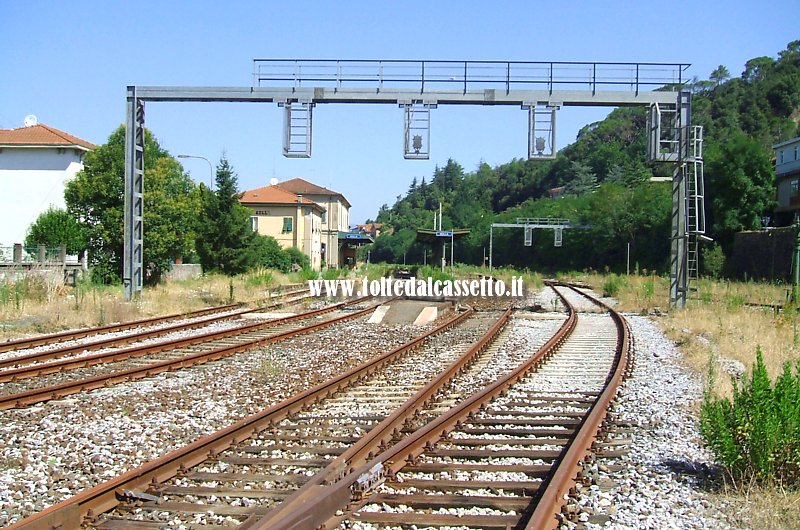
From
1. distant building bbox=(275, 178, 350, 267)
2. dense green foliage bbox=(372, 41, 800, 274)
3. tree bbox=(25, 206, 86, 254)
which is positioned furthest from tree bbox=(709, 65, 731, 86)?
tree bbox=(25, 206, 86, 254)

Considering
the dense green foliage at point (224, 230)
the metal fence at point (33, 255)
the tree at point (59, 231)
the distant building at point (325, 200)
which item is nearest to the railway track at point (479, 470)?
the metal fence at point (33, 255)

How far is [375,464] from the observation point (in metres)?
5.31

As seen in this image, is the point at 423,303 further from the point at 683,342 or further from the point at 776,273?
the point at 776,273

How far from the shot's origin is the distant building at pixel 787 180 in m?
56.9

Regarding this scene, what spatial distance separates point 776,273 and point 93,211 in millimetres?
35109

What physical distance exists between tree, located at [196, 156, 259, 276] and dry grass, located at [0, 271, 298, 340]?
9.19 meters

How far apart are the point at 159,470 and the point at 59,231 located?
26.6 metres

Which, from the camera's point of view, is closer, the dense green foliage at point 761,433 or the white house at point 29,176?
the dense green foliage at point 761,433

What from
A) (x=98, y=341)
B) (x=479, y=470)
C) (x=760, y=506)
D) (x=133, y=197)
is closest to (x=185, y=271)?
(x=133, y=197)

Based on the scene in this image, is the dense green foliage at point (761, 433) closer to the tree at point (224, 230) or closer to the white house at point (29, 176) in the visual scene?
the tree at point (224, 230)

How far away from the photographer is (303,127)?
66.2 ft

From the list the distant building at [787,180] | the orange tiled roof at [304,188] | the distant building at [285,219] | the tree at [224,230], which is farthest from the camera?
the orange tiled roof at [304,188]

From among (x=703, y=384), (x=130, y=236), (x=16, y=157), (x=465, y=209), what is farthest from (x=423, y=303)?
(x=465, y=209)

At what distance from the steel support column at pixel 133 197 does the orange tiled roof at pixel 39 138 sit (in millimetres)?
29009
